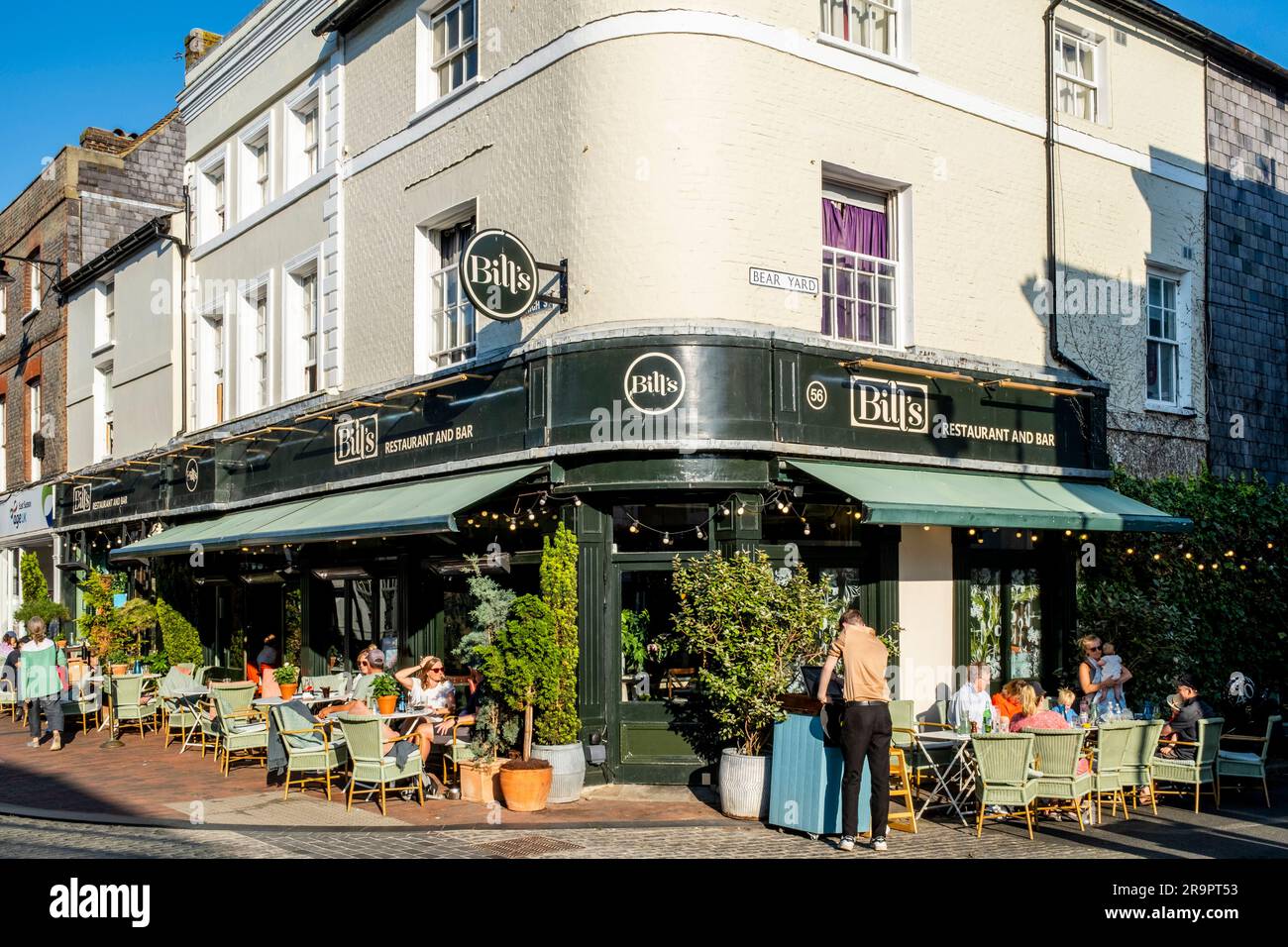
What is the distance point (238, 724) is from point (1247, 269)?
50.5 feet

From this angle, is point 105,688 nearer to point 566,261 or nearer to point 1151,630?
point 566,261

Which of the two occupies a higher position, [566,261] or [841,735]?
[566,261]

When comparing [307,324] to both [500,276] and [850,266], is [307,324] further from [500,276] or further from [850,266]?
[850,266]

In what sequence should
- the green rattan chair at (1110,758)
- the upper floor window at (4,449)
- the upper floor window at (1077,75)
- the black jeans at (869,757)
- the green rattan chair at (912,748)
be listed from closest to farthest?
the black jeans at (869,757) < the green rattan chair at (1110,758) < the green rattan chair at (912,748) < the upper floor window at (1077,75) < the upper floor window at (4,449)

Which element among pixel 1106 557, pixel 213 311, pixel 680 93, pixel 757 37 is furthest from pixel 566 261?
pixel 213 311

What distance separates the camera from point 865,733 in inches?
382

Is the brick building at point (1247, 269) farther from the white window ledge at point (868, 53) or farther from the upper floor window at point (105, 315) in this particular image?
the upper floor window at point (105, 315)

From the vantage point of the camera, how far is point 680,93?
12.3 m

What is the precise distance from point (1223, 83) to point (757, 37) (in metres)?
9.33

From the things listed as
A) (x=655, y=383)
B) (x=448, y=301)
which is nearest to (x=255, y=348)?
(x=448, y=301)

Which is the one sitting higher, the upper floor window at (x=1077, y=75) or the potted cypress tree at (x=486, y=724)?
the upper floor window at (x=1077, y=75)

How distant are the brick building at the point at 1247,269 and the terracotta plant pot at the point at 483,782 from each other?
11568 mm

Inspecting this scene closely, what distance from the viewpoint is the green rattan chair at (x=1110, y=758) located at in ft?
35.0

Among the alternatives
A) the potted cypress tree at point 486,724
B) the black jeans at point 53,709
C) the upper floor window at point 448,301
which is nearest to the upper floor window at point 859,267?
the upper floor window at point 448,301
